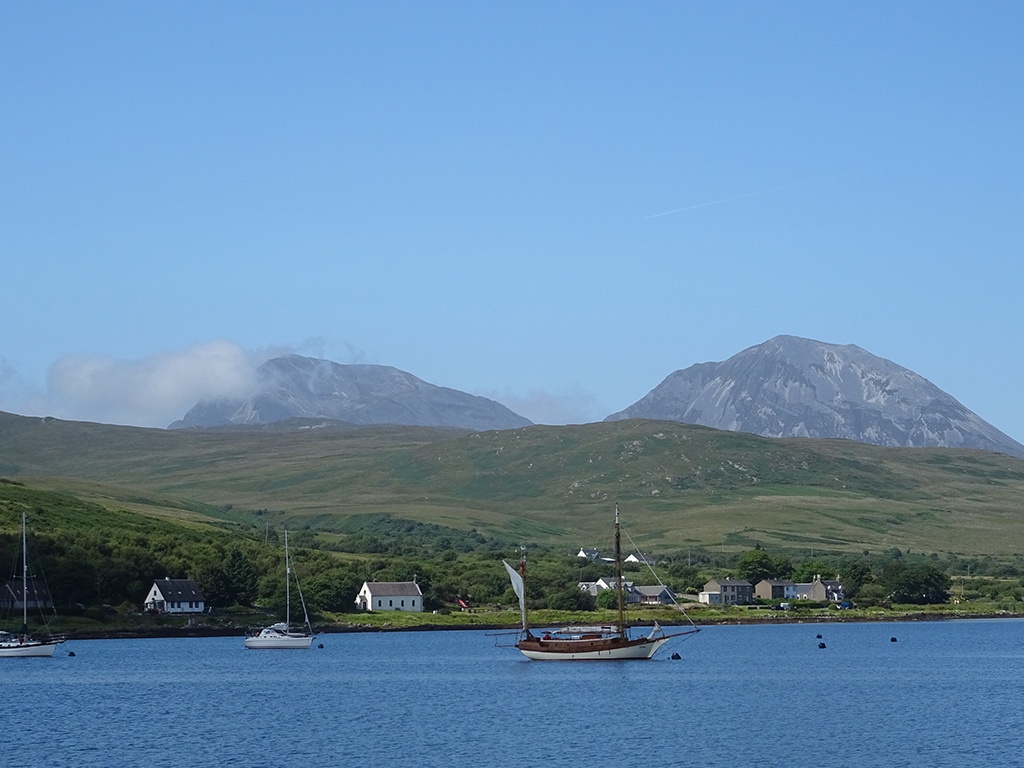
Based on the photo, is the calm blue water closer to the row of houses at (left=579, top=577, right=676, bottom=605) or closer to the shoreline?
the shoreline

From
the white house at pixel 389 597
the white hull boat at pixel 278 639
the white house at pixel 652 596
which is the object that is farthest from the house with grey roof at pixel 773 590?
the white hull boat at pixel 278 639

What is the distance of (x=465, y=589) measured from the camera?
155875mm

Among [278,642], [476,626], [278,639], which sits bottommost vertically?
[278,642]

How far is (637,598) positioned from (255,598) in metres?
53.1

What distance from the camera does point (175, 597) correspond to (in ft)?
415

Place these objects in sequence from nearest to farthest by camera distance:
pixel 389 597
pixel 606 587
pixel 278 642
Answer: pixel 278 642 < pixel 389 597 < pixel 606 587

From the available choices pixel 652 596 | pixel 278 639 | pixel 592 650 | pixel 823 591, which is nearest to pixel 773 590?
pixel 823 591

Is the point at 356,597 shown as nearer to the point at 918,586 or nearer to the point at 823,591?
the point at 823,591

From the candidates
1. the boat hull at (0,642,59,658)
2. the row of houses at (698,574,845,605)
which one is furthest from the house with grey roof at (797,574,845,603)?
the boat hull at (0,642,59,658)

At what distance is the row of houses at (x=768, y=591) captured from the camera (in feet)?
557

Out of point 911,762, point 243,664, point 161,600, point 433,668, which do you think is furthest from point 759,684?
point 161,600

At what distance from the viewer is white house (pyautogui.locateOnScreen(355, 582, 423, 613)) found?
5655 inches

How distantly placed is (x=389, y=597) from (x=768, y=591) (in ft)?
192

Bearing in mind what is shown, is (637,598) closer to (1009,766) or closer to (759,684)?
(759,684)
